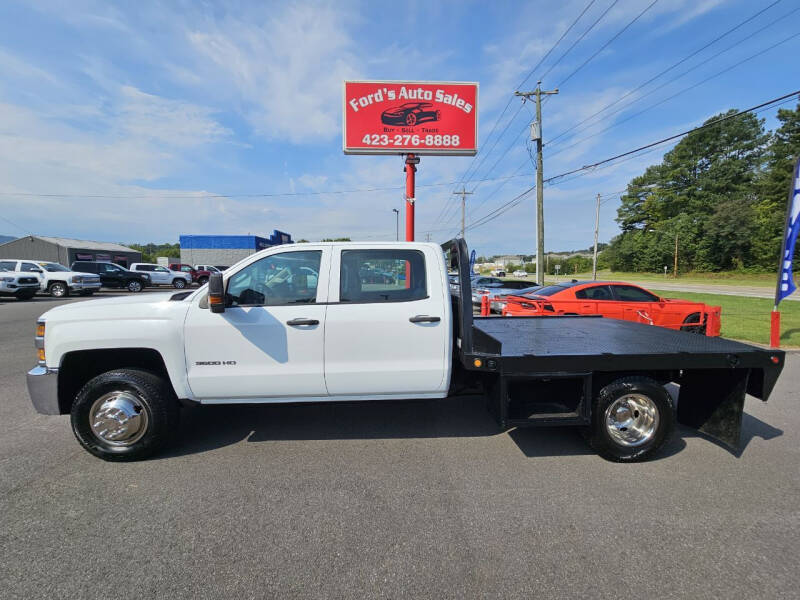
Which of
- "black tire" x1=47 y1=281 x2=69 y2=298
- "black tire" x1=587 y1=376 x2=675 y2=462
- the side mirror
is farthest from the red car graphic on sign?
"black tire" x1=47 y1=281 x2=69 y2=298

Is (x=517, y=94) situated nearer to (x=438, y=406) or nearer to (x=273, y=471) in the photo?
(x=438, y=406)

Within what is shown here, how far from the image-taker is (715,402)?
360cm

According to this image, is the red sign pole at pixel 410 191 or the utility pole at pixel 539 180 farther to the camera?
the utility pole at pixel 539 180

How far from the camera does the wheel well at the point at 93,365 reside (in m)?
3.35

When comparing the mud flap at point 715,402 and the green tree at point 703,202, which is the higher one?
the green tree at point 703,202

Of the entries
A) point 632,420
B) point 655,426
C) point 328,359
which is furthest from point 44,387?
point 655,426

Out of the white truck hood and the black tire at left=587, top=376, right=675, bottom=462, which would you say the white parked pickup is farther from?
the black tire at left=587, top=376, right=675, bottom=462

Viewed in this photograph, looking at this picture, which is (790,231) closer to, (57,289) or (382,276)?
(382,276)

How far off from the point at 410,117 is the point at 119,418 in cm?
1160

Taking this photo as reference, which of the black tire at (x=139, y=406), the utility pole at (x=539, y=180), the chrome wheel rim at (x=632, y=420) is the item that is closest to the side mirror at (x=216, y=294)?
the black tire at (x=139, y=406)

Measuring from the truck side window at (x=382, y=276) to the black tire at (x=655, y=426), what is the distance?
1.83 m

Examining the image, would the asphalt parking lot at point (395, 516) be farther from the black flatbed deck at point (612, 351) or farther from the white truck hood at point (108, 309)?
the white truck hood at point (108, 309)

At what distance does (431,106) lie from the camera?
12195mm

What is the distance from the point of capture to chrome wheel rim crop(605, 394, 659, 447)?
3.38 metres
